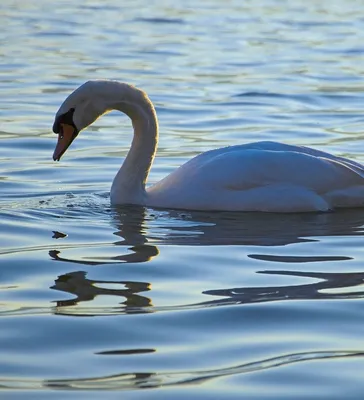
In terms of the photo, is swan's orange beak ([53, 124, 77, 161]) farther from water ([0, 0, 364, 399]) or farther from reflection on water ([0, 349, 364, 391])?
reflection on water ([0, 349, 364, 391])

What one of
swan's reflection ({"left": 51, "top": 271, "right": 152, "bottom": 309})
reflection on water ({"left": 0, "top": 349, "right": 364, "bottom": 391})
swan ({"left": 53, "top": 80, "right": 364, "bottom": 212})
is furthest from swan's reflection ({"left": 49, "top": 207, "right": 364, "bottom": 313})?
reflection on water ({"left": 0, "top": 349, "right": 364, "bottom": 391})

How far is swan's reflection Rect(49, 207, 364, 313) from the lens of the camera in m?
6.18

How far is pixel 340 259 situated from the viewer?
7.16 meters

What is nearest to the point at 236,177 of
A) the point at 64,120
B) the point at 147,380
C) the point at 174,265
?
the point at 64,120

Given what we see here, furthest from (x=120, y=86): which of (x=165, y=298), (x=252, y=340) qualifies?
(x=252, y=340)

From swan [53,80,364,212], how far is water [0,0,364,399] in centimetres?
13

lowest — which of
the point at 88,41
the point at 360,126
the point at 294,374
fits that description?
the point at 294,374

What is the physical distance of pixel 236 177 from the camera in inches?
338

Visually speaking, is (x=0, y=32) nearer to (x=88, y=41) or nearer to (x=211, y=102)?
(x=88, y=41)

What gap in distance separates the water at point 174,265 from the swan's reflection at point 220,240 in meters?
0.01

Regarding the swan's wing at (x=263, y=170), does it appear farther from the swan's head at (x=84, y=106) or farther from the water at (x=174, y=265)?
the swan's head at (x=84, y=106)

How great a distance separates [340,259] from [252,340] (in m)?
1.84

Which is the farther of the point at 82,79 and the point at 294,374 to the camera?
the point at 82,79

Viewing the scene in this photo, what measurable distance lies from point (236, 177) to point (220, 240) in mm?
936
